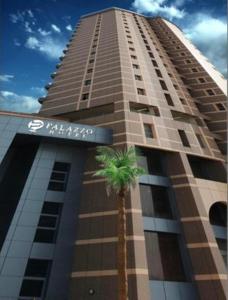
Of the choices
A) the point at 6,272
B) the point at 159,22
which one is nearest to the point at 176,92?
A: the point at 6,272

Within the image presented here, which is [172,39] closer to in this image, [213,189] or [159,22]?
[159,22]

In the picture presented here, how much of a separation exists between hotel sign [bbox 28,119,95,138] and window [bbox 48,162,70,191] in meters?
3.44

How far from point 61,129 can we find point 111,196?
10264 mm

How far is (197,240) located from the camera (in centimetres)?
2027

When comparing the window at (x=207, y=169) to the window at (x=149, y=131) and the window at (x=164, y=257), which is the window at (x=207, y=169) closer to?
the window at (x=149, y=131)

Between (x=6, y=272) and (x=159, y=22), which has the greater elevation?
(x=159, y=22)

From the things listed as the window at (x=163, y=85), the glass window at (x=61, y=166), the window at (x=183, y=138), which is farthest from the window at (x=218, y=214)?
the window at (x=163, y=85)

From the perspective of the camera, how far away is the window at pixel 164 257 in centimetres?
1925

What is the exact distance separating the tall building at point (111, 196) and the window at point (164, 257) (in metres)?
0.08

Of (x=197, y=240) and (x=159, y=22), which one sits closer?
(x=197, y=240)

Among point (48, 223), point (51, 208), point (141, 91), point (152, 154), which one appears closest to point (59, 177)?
point (51, 208)

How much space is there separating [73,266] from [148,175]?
37.0ft

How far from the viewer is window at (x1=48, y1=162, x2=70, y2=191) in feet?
82.4

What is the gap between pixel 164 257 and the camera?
2031 cm
